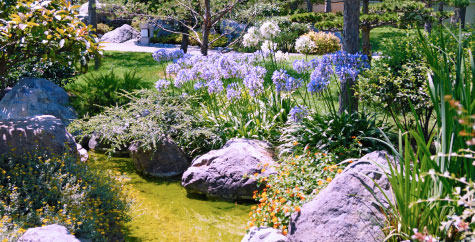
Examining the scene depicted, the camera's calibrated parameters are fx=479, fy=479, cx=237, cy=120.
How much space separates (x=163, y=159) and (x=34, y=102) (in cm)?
343

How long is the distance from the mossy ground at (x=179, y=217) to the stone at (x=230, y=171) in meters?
0.15

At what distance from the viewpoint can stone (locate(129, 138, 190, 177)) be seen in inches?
307

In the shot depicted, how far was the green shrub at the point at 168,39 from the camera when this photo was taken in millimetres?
22781

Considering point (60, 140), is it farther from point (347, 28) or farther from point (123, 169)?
point (347, 28)

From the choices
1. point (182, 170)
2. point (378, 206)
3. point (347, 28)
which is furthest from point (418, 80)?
point (182, 170)

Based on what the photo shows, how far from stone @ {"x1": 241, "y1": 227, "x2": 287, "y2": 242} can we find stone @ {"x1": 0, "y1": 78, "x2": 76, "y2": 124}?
18.6 ft

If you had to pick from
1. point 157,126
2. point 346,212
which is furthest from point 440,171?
point 157,126

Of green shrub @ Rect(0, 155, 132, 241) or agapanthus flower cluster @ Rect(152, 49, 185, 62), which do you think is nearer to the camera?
green shrub @ Rect(0, 155, 132, 241)

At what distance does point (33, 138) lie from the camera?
20.6ft

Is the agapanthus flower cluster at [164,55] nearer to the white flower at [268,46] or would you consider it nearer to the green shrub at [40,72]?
the white flower at [268,46]

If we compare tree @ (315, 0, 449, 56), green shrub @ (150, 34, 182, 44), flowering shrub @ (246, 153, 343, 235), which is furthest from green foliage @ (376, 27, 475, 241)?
green shrub @ (150, 34, 182, 44)

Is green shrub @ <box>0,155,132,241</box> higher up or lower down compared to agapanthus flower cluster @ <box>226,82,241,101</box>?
lower down

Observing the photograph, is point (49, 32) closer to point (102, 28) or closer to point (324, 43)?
point (324, 43)

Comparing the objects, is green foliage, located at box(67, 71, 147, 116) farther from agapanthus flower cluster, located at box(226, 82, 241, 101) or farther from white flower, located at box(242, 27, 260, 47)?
white flower, located at box(242, 27, 260, 47)
